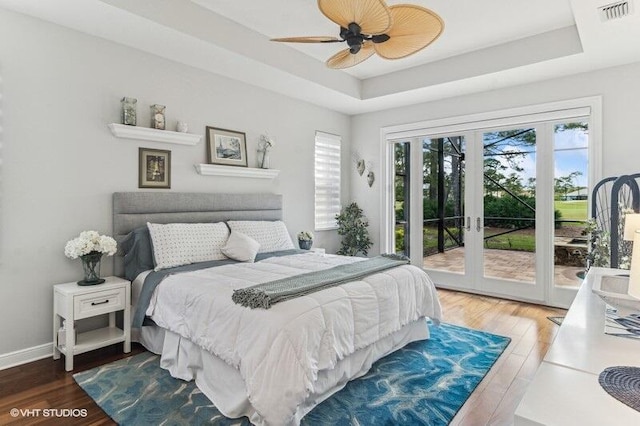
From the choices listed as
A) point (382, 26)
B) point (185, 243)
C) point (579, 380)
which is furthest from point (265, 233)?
point (579, 380)

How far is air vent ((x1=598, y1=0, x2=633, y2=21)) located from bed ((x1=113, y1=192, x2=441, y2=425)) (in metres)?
2.51

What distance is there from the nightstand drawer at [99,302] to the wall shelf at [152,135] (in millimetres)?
1398

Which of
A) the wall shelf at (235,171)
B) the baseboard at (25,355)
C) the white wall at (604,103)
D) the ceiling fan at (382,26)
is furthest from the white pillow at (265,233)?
the white wall at (604,103)

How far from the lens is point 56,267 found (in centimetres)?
303

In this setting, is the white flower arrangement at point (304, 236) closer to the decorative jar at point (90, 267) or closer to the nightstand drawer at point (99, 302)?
the nightstand drawer at point (99, 302)

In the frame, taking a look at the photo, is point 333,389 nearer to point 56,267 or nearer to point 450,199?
point 56,267

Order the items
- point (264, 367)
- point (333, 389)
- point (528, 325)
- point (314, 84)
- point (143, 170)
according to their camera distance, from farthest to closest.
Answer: point (314, 84) < point (528, 325) < point (143, 170) < point (333, 389) < point (264, 367)

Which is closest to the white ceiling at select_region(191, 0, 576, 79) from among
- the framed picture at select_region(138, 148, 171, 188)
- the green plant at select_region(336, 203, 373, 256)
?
the framed picture at select_region(138, 148, 171, 188)

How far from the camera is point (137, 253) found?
3.25m

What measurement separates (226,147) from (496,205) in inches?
140

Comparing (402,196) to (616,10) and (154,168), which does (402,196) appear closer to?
(616,10)

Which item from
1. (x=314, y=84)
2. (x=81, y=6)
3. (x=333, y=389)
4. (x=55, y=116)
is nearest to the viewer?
(x=333, y=389)

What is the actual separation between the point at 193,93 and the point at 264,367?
309cm

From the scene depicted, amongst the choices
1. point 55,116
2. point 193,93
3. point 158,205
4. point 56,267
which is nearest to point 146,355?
point 56,267
